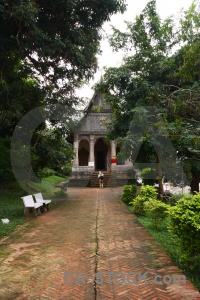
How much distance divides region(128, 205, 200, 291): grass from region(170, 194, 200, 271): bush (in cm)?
14

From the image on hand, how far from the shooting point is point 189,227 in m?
3.96

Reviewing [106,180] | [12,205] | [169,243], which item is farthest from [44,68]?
[106,180]

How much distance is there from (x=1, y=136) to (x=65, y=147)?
3.43 meters

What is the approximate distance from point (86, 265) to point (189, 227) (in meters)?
1.85

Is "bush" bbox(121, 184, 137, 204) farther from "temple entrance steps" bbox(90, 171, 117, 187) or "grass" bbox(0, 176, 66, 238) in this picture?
"temple entrance steps" bbox(90, 171, 117, 187)

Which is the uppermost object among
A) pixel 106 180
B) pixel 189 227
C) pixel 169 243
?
pixel 189 227

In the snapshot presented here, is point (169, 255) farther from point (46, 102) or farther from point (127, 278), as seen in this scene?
point (46, 102)

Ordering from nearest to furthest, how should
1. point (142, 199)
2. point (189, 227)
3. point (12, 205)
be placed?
point (189, 227) < point (142, 199) < point (12, 205)

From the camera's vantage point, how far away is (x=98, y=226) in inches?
285

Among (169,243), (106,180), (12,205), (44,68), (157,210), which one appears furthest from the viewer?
(106,180)

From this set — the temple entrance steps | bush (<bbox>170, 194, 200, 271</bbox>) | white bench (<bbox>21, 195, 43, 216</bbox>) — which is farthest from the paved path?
the temple entrance steps

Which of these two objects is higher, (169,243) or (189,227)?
(189,227)

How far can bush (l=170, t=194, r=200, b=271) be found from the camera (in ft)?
12.8

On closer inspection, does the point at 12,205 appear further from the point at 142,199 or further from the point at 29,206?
the point at 142,199
